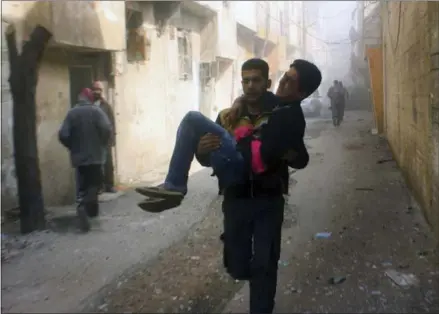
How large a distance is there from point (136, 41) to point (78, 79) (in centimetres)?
57

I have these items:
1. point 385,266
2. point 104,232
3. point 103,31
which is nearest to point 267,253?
point 385,266

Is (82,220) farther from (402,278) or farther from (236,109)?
(236,109)

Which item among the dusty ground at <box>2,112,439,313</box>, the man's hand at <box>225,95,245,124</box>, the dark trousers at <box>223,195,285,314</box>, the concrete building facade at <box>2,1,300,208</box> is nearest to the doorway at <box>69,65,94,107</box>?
the concrete building facade at <box>2,1,300,208</box>

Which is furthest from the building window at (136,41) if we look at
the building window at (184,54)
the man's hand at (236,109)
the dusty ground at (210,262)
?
the man's hand at (236,109)

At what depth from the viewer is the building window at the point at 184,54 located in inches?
113

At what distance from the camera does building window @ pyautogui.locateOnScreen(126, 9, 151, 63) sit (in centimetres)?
307

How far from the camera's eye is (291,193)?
325cm

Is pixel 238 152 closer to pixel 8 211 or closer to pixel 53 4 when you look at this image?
pixel 53 4

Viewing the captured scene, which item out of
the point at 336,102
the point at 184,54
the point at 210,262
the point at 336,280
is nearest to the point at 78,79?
the point at 184,54

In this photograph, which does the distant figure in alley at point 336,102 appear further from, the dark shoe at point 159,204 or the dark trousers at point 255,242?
the dark shoe at point 159,204

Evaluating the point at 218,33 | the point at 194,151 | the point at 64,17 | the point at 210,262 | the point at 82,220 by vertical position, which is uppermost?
the point at 218,33

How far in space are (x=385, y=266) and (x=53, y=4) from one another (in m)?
2.14

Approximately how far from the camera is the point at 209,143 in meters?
0.99

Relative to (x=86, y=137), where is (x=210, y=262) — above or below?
below
